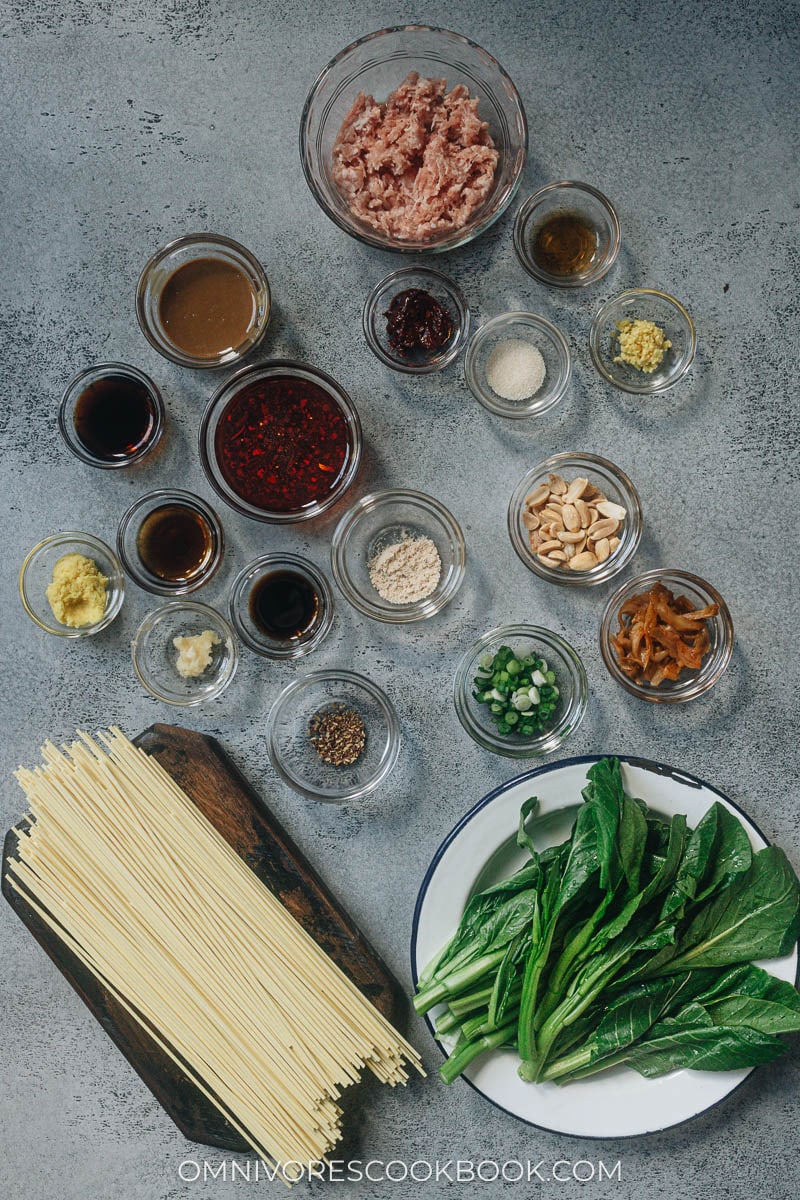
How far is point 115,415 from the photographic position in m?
2.11

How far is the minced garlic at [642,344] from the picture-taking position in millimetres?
2072

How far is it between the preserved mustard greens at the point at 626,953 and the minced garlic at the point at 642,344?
106cm

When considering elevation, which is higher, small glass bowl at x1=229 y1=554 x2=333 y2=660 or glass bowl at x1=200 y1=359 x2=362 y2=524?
glass bowl at x1=200 y1=359 x2=362 y2=524

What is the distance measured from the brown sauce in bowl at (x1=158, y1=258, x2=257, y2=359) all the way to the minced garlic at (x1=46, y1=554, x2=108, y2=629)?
652mm

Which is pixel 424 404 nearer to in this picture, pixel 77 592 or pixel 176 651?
pixel 176 651

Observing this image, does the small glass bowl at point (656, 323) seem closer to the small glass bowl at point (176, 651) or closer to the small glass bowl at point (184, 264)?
the small glass bowl at point (184, 264)

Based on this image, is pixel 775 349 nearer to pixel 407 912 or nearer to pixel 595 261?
pixel 595 261

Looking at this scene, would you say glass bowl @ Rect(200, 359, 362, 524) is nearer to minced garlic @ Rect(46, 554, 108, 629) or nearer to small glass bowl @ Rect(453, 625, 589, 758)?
minced garlic @ Rect(46, 554, 108, 629)

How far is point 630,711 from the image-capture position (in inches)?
84.6

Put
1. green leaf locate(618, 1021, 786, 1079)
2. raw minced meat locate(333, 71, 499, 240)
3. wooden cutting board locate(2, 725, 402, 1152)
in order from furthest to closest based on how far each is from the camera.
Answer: wooden cutting board locate(2, 725, 402, 1152), raw minced meat locate(333, 71, 499, 240), green leaf locate(618, 1021, 786, 1079)

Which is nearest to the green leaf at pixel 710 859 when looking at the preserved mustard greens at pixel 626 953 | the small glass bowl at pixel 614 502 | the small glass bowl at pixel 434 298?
the preserved mustard greens at pixel 626 953

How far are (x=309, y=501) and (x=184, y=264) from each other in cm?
72

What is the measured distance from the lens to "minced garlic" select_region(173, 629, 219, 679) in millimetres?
2135

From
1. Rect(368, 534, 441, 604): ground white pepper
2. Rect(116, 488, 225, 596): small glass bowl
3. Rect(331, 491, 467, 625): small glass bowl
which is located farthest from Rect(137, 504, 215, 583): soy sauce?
Rect(368, 534, 441, 604): ground white pepper
